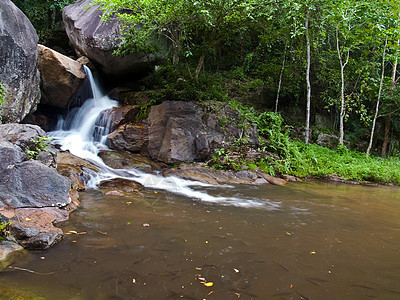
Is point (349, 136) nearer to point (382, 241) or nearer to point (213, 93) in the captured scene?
point (213, 93)

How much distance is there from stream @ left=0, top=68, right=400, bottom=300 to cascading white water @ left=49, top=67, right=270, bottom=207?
A: 0.47m

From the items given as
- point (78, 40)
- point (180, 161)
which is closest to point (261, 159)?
point (180, 161)

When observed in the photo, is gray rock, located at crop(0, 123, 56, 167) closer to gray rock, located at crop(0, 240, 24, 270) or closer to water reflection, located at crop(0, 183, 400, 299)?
water reflection, located at crop(0, 183, 400, 299)

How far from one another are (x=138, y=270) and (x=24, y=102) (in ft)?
25.9

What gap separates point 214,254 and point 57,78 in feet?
31.3

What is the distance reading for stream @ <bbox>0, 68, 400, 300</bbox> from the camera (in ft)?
7.59

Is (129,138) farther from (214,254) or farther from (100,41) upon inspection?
(214,254)

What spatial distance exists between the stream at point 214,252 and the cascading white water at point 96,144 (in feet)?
1.55

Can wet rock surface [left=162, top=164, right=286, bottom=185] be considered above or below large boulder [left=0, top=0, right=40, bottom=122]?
below

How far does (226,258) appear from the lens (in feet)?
9.57

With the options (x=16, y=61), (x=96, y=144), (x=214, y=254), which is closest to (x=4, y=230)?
(x=214, y=254)

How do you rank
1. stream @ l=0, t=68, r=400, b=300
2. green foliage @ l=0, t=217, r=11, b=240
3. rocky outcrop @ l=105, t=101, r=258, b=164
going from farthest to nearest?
rocky outcrop @ l=105, t=101, r=258, b=164 < green foliage @ l=0, t=217, r=11, b=240 < stream @ l=0, t=68, r=400, b=300

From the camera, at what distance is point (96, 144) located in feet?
31.2

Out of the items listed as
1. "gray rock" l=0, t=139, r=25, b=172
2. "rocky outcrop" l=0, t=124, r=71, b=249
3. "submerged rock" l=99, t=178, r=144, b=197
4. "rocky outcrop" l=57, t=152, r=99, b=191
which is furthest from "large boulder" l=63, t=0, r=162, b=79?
"gray rock" l=0, t=139, r=25, b=172
